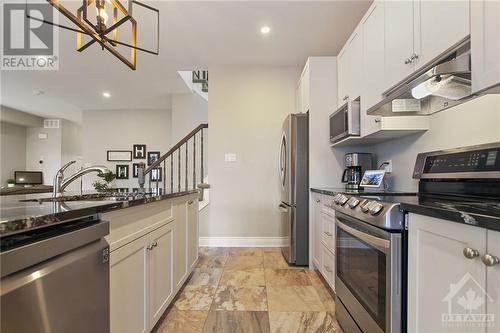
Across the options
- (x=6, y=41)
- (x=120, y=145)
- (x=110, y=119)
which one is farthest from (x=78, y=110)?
(x=6, y=41)

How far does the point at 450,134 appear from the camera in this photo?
165cm

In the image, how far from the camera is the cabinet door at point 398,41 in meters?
1.54

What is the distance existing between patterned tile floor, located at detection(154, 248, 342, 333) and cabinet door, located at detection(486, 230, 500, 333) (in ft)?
3.97

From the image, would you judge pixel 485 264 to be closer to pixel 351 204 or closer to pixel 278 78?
pixel 351 204

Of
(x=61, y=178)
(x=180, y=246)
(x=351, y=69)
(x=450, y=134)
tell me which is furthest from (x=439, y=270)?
(x=351, y=69)

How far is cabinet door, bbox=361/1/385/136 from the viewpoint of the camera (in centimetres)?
185

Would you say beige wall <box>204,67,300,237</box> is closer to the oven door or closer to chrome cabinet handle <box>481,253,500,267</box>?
the oven door

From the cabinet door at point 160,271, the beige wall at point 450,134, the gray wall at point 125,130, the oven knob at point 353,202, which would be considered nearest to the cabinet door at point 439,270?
the oven knob at point 353,202

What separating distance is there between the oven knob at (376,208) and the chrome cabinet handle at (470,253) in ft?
1.34

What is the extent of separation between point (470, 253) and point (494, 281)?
8 centimetres

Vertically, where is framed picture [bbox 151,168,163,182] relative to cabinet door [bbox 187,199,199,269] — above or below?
above

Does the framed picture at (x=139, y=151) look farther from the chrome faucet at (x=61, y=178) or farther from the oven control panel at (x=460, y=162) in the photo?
the oven control panel at (x=460, y=162)

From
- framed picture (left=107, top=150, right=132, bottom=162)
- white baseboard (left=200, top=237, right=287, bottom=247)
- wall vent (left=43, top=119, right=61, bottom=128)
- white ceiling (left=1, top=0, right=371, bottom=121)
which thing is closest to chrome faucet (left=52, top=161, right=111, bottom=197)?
white ceiling (left=1, top=0, right=371, bottom=121)

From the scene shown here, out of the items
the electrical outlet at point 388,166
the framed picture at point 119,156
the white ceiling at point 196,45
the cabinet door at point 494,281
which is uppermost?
the white ceiling at point 196,45
